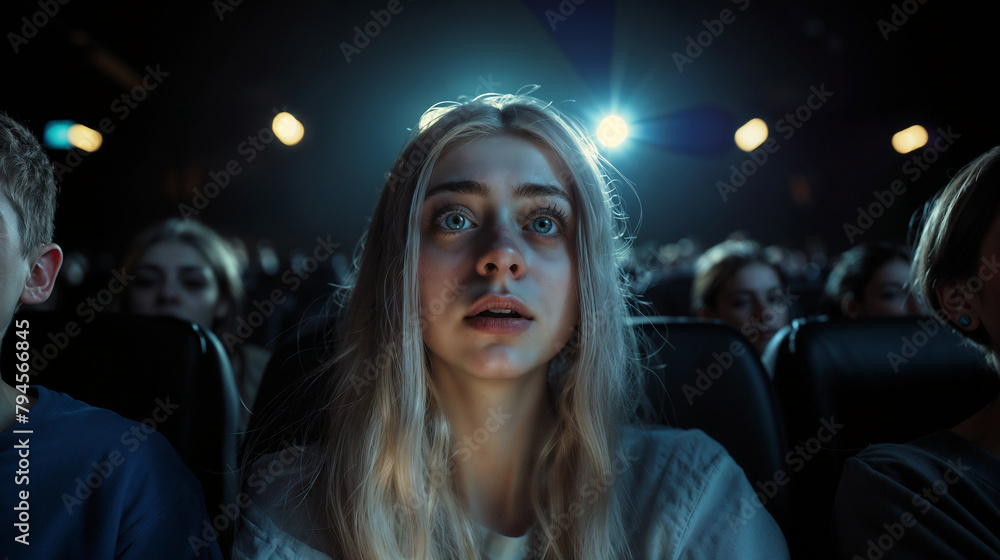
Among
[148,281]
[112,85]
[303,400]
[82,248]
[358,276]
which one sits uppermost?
[112,85]

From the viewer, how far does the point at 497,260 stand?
35.4 inches

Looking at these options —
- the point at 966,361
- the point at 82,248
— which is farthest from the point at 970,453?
the point at 82,248

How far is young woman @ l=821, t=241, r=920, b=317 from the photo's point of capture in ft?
7.66

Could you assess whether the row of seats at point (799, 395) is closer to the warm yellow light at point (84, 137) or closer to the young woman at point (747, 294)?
A: the young woman at point (747, 294)

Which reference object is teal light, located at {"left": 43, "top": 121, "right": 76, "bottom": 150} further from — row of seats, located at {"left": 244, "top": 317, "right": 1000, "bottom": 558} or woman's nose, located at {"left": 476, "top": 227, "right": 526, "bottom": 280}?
woman's nose, located at {"left": 476, "top": 227, "right": 526, "bottom": 280}

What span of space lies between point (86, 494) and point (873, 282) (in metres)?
2.55

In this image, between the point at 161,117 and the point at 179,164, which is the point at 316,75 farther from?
the point at 179,164

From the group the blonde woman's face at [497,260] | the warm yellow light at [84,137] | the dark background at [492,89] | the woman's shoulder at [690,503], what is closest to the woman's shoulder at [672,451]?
the woman's shoulder at [690,503]

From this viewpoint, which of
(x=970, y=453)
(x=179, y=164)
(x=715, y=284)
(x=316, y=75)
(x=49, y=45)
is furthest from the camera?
(x=179, y=164)

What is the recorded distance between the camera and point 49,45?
5.10 metres

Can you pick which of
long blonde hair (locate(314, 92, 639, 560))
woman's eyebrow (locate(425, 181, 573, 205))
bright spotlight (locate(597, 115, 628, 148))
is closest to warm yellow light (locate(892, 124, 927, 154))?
bright spotlight (locate(597, 115, 628, 148))

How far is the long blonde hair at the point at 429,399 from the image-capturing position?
3.09ft

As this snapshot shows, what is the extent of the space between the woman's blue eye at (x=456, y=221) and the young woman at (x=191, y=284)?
1.34m

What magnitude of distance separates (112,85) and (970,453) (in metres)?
7.69
